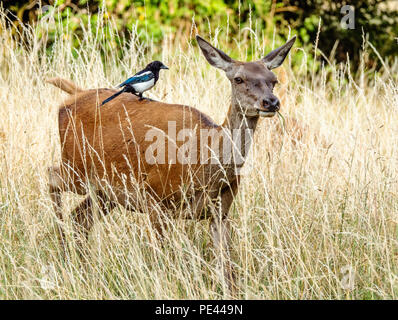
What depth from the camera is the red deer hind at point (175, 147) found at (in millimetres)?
4109

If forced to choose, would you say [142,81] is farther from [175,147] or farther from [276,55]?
[276,55]

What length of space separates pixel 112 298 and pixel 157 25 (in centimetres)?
588

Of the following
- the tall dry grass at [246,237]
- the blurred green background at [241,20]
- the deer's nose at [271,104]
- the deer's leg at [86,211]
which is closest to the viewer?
the tall dry grass at [246,237]

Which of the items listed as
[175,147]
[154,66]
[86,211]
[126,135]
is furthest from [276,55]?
[86,211]

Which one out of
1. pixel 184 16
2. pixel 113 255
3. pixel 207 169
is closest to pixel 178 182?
pixel 207 169

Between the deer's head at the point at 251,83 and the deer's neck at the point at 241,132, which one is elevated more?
the deer's head at the point at 251,83

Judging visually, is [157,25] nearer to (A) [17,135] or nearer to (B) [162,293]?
(A) [17,135]

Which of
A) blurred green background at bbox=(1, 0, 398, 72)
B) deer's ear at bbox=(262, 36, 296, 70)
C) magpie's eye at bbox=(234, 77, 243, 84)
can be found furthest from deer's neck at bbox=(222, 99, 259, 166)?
blurred green background at bbox=(1, 0, 398, 72)

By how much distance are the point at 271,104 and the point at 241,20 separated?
6.75 meters

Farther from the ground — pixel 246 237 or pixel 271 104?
pixel 271 104

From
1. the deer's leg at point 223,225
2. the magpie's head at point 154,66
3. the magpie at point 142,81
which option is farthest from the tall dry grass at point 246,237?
the magpie's head at point 154,66

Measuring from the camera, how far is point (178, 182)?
4250 millimetres

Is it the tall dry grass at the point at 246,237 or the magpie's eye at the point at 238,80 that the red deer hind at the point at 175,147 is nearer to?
the magpie's eye at the point at 238,80

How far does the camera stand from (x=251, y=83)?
411 cm
